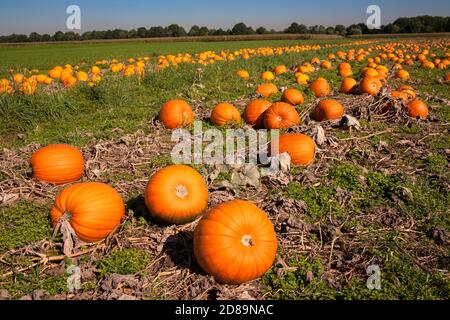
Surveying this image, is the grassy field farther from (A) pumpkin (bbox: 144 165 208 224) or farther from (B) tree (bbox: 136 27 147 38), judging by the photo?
(B) tree (bbox: 136 27 147 38)

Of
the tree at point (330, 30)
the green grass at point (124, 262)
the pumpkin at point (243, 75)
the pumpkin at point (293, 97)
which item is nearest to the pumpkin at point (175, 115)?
the pumpkin at point (293, 97)

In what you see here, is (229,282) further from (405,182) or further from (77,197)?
(405,182)

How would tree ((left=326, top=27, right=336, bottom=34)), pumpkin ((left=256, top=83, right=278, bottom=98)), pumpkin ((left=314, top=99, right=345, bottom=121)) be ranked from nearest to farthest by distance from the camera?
pumpkin ((left=314, top=99, right=345, bottom=121))
pumpkin ((left=256, top=83, right=278, bottom=98))
tree ((left=326, top=27, right=336, bottom=34))

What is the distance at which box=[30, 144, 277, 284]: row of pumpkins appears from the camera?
3357 mm

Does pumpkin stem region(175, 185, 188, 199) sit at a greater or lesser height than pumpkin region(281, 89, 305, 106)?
lesser

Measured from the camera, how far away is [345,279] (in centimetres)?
353

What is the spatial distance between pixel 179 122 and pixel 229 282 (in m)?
5.08

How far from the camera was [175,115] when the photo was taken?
7.88 meters

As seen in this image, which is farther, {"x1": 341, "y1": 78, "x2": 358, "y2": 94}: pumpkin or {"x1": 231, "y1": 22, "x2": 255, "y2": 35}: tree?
{"x1": 231, "y1": 22, "x2": 255, "y2": 35}: tree

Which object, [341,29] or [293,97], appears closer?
[293,97]

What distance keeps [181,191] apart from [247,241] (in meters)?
1.12

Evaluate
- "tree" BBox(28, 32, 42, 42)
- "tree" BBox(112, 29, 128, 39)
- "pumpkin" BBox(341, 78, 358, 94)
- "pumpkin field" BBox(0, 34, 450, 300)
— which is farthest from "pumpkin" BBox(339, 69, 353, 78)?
"tree" BBox(28, 32, 42, 42)

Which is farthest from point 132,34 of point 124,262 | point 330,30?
point 124,262

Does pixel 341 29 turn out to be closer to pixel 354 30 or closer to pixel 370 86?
pixel 354 30
